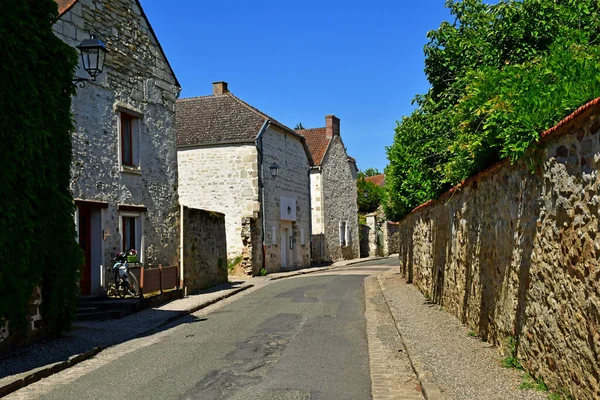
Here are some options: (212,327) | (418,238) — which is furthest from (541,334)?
(418,238)

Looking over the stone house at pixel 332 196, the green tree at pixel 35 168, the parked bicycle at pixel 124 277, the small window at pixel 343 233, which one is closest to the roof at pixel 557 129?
the green tree at pixel 35 168

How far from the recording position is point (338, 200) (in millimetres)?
37281

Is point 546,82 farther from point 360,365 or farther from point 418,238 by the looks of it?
point 418,238

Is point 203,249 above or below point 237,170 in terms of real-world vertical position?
below

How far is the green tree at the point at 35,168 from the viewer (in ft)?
27.3

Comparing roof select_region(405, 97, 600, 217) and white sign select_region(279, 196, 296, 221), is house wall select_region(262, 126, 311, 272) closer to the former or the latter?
white sign select_region(279, 196, 296, 221)

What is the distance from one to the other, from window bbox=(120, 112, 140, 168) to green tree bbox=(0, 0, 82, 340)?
517cm

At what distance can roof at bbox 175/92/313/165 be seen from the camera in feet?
83.7

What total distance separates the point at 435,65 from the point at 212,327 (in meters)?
6.46

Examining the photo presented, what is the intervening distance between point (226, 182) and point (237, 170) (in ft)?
2.37

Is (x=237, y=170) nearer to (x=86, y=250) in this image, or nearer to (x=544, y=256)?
(x=86, y=250)

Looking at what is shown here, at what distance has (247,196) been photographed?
25203mm

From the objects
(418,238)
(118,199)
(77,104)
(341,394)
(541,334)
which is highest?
(77,104)

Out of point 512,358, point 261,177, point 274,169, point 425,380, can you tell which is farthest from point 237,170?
point 425,380
